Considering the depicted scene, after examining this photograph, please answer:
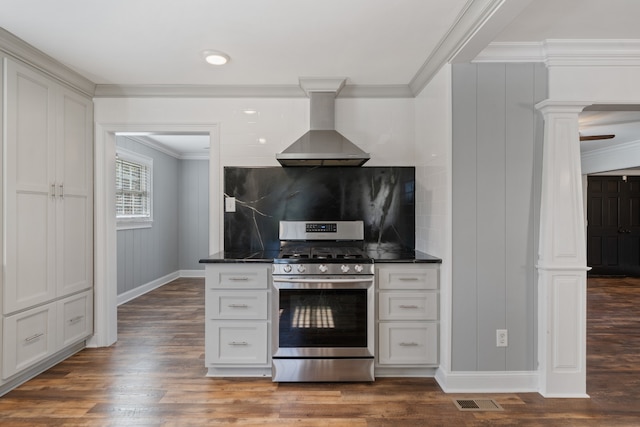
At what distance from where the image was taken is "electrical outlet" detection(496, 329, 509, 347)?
2461 millimetres

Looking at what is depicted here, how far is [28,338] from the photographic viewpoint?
2510mm

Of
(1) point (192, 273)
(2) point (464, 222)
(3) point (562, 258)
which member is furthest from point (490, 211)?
(1) point (192, 273)

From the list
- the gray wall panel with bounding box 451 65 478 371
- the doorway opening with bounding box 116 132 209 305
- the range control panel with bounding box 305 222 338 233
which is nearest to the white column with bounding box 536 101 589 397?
the gray wall panel with bounding box 451 65 478 371

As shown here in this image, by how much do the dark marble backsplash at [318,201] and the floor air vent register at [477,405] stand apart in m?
1.29

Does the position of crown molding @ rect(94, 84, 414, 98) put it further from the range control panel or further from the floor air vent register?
the floor air vent register

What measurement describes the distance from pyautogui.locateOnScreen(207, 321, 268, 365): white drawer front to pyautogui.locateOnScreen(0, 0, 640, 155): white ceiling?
1.94 meters

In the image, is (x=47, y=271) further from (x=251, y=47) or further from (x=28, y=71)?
(x=251, y=47)

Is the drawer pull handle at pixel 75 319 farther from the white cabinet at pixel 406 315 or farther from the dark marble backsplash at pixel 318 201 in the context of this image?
the white cabinet at pixel 406 315

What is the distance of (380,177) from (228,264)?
1.51m

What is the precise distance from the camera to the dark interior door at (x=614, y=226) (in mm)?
7387

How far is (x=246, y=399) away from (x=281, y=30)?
2.35 metres

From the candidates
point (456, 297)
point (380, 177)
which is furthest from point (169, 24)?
point (456, 297)

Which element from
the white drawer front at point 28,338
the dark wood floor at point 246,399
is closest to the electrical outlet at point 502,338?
the dark wood floor at point 246,399

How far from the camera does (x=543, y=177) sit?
2.43 metres
